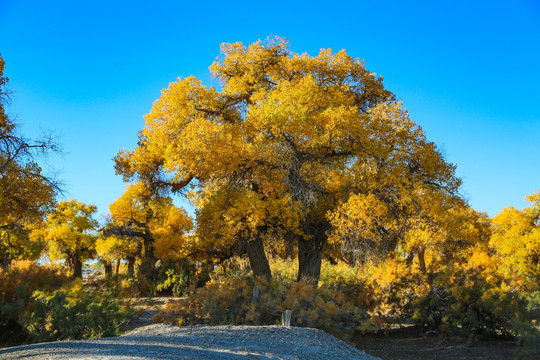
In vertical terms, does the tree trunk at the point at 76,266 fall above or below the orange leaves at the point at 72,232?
below

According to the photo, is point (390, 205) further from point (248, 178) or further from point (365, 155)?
point (248, 178)

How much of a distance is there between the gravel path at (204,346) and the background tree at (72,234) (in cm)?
1862

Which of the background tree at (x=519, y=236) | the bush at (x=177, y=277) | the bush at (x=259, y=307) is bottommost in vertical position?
the bush at (x=259, y=307)

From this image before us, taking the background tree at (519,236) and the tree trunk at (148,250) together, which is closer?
the tree trunk at (148,250)

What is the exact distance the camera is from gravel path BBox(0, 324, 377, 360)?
7.68 m

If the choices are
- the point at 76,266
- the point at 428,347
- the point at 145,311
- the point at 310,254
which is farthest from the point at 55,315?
the point at 76,266

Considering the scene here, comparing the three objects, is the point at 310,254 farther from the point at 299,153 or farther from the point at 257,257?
the point at 299,153

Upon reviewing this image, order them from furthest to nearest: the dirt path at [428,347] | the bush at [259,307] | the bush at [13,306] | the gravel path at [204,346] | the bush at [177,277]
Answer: the bush at [177,277]
the bush at [259,307]
the dirt path at [428,347]
the bush at [13,306]
the gravel path at [204,346]

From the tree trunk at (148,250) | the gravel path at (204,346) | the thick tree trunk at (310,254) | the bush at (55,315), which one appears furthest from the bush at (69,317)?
the tree trunk at (148,250)

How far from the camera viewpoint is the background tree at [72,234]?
28.3m

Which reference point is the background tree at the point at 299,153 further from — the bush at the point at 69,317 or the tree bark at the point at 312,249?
the bush at the point at 69,317

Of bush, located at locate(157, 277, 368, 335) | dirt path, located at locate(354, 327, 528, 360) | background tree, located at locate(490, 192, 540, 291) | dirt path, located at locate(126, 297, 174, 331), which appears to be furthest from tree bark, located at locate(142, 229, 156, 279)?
background tree, located at locate(490, 192, 540, 291)

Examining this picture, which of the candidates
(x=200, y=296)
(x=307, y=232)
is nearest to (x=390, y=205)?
(x=307, y=232)

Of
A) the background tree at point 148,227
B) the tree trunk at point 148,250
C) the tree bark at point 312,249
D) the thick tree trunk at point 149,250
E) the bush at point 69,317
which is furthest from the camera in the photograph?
the thick tree trunk at point 149,250
